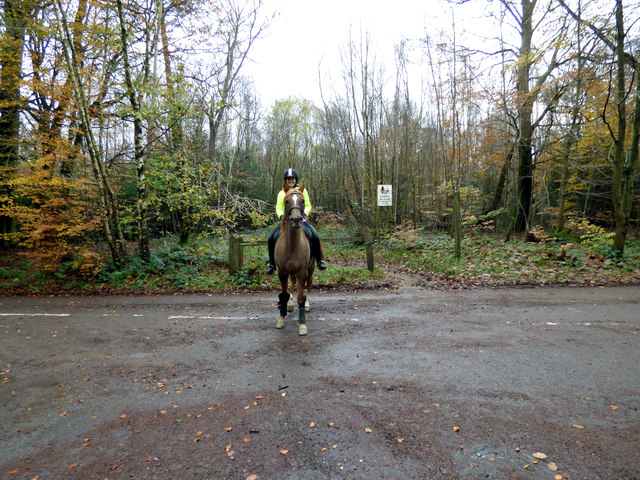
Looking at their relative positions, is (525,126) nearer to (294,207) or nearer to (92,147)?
(294,207)

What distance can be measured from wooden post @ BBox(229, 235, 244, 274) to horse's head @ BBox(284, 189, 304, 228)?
530 cm

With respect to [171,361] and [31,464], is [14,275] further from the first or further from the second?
[31,464]

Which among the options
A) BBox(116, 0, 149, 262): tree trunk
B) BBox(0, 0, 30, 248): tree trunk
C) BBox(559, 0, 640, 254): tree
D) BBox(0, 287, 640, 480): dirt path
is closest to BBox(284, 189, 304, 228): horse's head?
BBox(0, 287, 640, 480): dirt path

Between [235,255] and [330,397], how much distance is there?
766cm

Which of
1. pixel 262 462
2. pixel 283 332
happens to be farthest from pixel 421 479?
pixel 283 332

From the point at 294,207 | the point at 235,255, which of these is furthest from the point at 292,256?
the point at 235,255

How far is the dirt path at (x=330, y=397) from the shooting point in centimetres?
247

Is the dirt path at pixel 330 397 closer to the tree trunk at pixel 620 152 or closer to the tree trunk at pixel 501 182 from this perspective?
the tree trunk at pixel 620 152

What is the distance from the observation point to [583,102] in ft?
38.0

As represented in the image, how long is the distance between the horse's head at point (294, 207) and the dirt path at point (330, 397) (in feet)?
6.67

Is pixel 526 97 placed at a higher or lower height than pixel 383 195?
higher

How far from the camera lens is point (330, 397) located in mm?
3404

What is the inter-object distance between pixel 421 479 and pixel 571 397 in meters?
2.14

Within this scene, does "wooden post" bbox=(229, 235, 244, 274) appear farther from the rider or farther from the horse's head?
the horse's head
